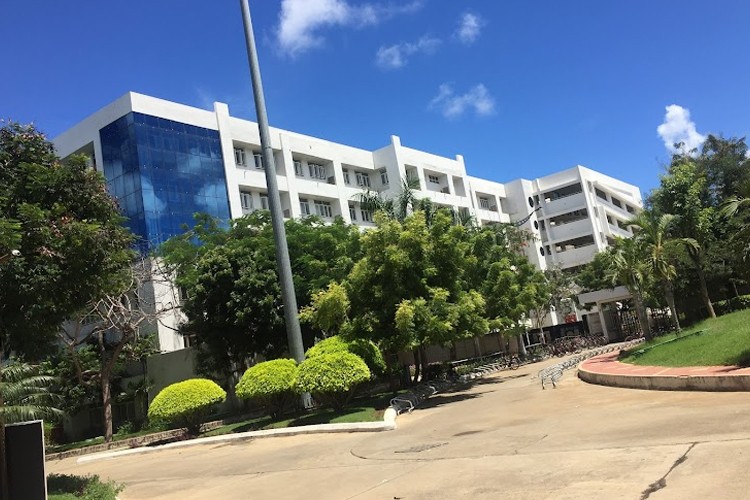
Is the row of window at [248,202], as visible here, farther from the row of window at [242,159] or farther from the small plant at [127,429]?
the small plant at [127,429]

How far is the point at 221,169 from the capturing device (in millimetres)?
39719

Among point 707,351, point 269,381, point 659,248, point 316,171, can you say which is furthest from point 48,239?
point 316,171

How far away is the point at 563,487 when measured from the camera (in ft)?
21.2

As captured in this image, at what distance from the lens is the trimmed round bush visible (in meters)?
20.7

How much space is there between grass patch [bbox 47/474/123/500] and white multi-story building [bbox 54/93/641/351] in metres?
13.2

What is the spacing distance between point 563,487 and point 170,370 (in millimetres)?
28274

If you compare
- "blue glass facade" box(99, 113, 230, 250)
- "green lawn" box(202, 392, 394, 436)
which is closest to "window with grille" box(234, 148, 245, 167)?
"blue glass facade" box(99, 113, 230, 250)

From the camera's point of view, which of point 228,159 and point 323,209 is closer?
point 228,159

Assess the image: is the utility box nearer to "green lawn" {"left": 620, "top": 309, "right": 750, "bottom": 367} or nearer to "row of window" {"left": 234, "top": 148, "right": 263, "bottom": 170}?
"green lawn" {"left": 620, "top": 309, "right": 750, "bottom": 367}

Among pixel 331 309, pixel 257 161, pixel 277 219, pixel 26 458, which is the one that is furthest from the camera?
pixel 257 161

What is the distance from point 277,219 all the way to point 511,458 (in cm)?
1400

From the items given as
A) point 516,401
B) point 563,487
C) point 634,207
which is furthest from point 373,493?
point 634,207

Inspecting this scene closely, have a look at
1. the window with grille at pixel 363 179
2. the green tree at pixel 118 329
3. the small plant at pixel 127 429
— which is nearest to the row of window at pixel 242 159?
the window with grille at pixel 363 179

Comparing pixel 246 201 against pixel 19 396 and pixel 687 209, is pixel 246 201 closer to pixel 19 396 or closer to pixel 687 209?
pixel 19 396
